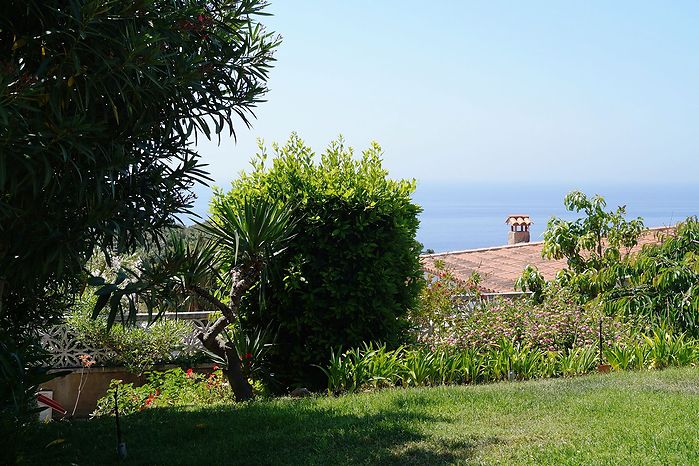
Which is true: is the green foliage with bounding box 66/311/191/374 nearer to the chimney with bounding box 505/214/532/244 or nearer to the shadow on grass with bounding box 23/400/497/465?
the shadow on grass with bounding box 23/400/497/465

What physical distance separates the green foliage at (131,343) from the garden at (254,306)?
3 centimetres

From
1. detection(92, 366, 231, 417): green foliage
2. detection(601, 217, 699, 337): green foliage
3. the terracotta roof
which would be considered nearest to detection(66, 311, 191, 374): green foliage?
detection(92, 366, 231, 417): green foliage

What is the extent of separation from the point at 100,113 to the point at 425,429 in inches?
135

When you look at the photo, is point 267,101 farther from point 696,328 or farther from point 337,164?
point 696,328

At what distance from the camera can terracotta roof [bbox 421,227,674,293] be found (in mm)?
16444

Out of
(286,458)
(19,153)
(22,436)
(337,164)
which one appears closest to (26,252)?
(19,153)

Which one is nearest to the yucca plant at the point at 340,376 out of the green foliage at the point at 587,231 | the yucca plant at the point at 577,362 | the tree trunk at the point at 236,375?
the tree trunk at the point at 236,375

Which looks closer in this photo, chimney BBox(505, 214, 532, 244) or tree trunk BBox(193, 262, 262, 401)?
tree trunk BBox(193, 262, 262, 401)

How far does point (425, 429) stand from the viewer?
245 inches

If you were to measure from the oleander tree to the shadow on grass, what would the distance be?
1420 millimetres

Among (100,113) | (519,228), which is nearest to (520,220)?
(519,228)

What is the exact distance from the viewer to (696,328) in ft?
33.4

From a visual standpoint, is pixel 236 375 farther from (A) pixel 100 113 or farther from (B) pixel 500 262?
(B) pixel 500 262

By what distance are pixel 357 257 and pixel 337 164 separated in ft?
3.98
